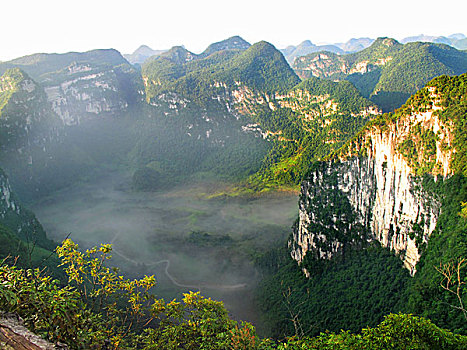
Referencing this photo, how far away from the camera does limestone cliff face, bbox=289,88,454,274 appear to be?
40.4 metres

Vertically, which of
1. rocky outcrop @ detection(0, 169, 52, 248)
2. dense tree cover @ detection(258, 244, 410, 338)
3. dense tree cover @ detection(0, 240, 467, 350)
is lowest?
dense tree cover @ detection(258, 244, 410, 338)

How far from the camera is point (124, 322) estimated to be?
733 inches

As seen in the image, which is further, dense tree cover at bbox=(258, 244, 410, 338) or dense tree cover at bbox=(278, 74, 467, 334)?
dense tree cover at bbox=(258, 244, 410, 338)

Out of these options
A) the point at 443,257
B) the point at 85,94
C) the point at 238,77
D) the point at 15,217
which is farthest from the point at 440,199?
the point at 85,94

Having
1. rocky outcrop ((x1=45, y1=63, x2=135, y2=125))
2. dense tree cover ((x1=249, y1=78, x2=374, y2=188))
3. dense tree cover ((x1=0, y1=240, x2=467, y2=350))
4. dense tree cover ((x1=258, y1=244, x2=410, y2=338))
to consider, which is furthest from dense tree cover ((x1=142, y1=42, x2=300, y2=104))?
dense tree cover ((x1=0, y1=240, x2=467, y2=350))

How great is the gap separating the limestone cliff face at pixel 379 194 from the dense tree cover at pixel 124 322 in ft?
78.8

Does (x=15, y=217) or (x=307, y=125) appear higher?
(x=307, y=125)

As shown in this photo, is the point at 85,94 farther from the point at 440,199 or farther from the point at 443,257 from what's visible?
the point at 443,257

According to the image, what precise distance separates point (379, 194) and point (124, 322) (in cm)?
4031

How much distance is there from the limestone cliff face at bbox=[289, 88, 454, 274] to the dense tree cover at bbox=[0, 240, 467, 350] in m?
24.0

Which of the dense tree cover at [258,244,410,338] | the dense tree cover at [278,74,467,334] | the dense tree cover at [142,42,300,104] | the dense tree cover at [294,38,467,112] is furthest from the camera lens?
the dense tree cover at [142,42,300,104]

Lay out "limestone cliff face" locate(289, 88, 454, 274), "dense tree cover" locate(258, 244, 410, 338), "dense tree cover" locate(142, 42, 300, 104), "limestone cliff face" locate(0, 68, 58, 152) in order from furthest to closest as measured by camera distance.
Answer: "dense tree cover" locate(142, 42, 300, 104), "limestone cliff face" locate(0, 68, 58, 152), "dense tree cover" locate(258, 244, 410, 338), "limestone cliff face" locate(289, 88, 454, 274)

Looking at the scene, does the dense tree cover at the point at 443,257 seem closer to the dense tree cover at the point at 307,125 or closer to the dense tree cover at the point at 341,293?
the dense tree cover at the point at 341,293

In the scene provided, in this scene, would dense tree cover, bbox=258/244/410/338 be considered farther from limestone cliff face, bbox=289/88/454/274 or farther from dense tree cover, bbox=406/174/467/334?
dense tree cover, bbox=406/174/467/334
